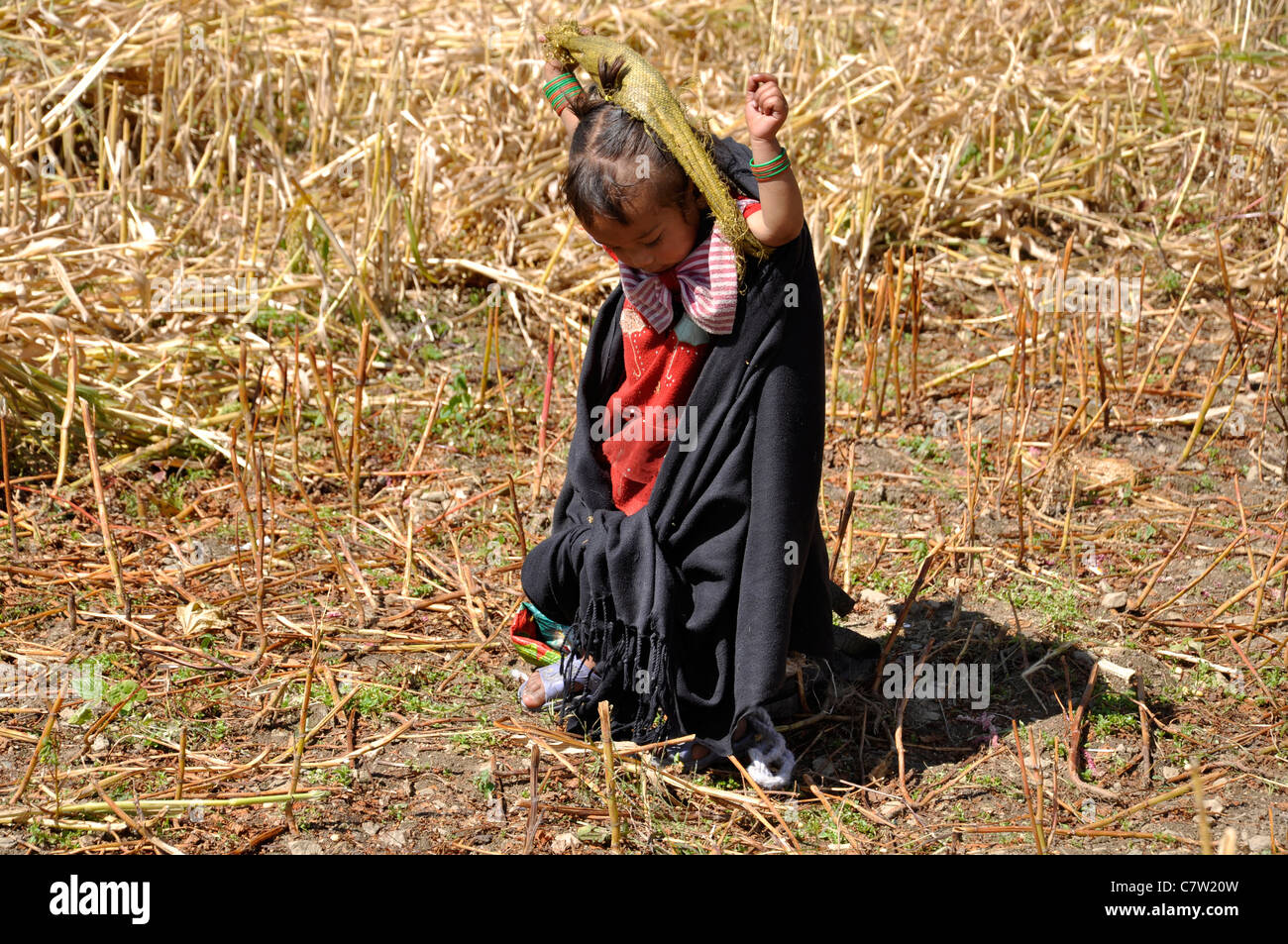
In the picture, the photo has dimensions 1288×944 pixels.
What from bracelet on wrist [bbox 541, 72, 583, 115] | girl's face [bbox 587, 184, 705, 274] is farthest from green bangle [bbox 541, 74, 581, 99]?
girl's face [bbox 587, 184, 705, 274]

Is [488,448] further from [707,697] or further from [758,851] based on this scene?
[758,851]

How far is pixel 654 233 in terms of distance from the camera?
7.86ft

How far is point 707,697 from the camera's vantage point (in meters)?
2.74

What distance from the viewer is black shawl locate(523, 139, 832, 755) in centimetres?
250

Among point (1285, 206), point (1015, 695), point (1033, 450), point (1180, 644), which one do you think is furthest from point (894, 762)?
point (1285, 206)

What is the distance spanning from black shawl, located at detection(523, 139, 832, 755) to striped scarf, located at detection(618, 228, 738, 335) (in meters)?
0.05

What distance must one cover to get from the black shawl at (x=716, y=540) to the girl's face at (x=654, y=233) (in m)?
0.12

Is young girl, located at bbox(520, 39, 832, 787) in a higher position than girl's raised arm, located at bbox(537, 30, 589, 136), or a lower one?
lower

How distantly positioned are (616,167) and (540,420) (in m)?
2.13

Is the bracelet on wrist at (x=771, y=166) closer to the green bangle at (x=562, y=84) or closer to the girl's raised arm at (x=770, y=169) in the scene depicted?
the girl's raised arm at (x=770, y=169)

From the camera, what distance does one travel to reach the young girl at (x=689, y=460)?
2385mm

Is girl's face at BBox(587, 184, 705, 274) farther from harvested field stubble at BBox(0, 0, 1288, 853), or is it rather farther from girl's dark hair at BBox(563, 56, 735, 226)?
harvested field stubble at BBox(0, 0, 1288, 853)

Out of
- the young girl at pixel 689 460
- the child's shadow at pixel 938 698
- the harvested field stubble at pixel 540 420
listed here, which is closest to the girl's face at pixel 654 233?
the young girl at pixel 689 460

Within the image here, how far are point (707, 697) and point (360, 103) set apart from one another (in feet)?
14.7
